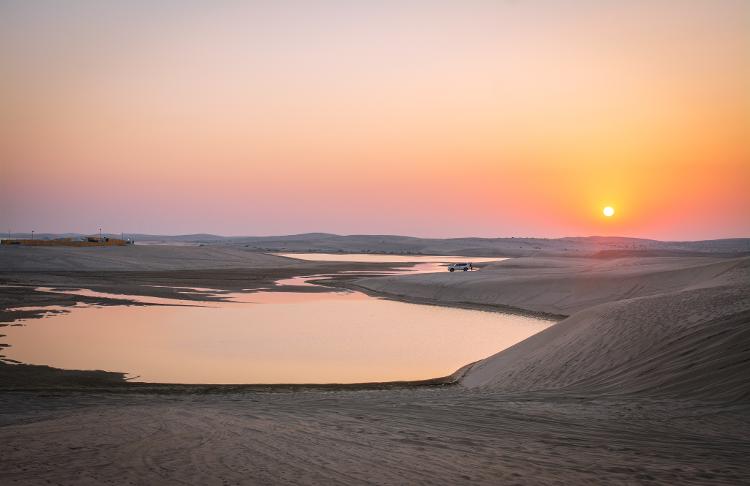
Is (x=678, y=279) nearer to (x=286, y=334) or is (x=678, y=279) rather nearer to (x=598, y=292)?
(x=598, y=292)

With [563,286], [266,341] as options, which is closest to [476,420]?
[266,341]

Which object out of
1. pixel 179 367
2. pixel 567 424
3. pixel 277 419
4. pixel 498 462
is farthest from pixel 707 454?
pixel 179 367

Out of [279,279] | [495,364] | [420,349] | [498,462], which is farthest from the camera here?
[279,279]

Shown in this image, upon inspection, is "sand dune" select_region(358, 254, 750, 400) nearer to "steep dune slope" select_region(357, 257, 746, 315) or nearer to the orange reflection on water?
the orange reflection on water

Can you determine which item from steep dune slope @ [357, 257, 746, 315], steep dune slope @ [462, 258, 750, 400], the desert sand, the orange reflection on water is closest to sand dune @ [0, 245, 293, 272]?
steep dune slope @ [357, 257, 746, 315]

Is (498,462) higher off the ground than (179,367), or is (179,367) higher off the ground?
(498,462)

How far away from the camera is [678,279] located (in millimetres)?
29594

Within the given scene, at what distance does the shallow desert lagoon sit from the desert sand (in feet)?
6.47

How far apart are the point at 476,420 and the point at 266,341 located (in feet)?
43.2

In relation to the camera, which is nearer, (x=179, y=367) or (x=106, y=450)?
(x=106, y=450)

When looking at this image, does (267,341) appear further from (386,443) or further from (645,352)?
(386,443)

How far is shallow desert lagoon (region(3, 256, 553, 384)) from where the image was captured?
16484 mm

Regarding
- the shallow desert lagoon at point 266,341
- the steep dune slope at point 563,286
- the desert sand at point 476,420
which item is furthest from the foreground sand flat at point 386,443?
the steep dune slope at point 563,286

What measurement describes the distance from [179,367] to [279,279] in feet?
120
